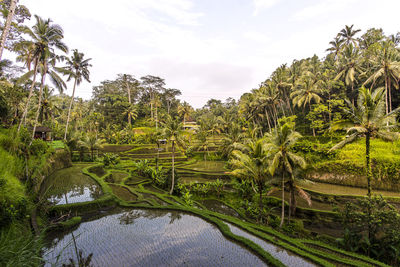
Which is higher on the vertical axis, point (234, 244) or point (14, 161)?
point (14, 161)

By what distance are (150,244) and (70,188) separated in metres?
11.0

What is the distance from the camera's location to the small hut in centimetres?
→ 2698

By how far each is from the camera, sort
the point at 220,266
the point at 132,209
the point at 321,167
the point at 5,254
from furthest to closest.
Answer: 1. the point at 321,167
2. the point at 132,209
3. the point at 220,266
4. the point at 5,254

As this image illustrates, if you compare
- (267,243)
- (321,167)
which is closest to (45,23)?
(267,243)

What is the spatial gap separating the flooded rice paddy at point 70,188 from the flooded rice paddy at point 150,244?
3.74 metres

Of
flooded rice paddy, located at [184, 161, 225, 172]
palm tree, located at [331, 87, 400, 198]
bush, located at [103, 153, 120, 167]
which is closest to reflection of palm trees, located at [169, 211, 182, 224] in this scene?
palm tree, located at [331, 87, 400, 198]

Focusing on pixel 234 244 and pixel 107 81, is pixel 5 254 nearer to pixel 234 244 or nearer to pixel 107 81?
pixel 234 244

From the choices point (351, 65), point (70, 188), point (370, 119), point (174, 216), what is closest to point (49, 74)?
point (70, 188)

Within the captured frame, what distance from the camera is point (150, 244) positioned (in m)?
8.76

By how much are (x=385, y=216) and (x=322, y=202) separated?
668 cm

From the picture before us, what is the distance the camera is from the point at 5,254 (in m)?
4.05

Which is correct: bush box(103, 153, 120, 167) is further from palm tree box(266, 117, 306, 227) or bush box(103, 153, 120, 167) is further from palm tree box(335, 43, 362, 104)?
palm tree box(335, 43, 362, 104)

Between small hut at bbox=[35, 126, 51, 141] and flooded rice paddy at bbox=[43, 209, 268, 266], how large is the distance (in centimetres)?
2297

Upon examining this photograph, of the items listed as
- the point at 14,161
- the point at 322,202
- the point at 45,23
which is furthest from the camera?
the point at 45,23
